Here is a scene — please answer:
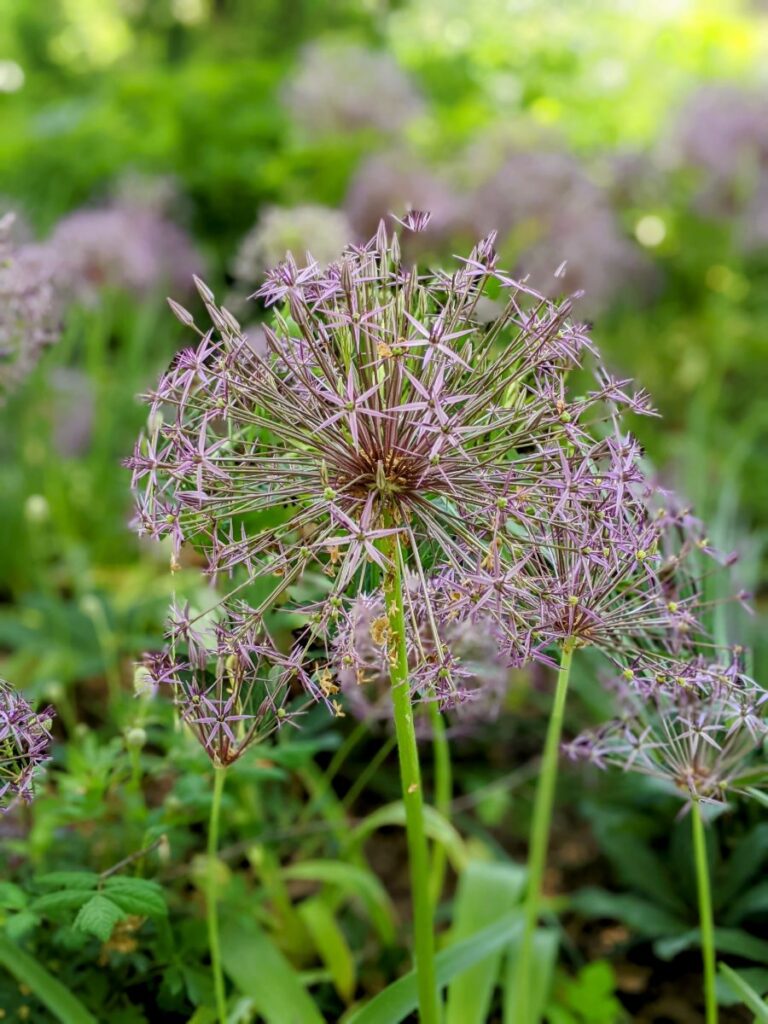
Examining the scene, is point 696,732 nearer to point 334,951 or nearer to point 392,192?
point 334,951

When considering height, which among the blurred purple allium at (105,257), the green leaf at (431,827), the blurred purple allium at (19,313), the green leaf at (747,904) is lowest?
the green leaf at (431,827)

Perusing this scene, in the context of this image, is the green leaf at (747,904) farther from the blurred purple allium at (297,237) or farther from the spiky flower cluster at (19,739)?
the blurred purple allium at (297,237)

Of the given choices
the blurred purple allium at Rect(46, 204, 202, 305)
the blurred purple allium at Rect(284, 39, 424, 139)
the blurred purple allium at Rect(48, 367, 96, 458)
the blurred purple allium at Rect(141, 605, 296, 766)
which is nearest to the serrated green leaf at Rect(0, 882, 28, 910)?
the blurred purple allium at Rect(141, 605, 296, 766)

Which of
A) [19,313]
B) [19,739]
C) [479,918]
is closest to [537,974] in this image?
[479,918]

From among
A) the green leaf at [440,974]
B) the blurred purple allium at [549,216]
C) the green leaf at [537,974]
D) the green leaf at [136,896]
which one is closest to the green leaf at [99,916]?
the green leaf at [136,896]

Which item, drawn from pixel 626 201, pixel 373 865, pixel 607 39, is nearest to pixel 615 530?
pixel 373 865

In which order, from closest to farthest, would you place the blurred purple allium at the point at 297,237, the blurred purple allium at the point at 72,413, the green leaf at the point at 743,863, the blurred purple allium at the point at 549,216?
the green leaf at the point at 743,863, the blurred purple allium at the point at 297,237, the blurred purple allium at the point at 72,413, the blurred purple allium at the point at 549,216

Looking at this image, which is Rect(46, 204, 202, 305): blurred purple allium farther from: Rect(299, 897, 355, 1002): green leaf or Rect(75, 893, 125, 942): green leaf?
Rect(75, 893, 125, 942): green leaf
